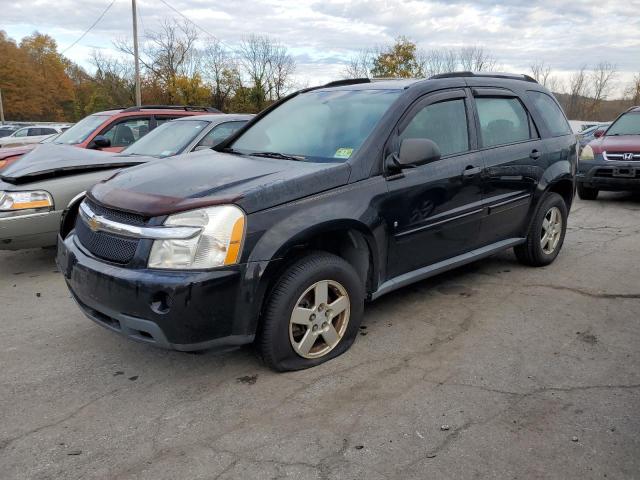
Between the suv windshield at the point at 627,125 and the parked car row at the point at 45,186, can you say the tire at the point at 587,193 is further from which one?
the parked car row at the point at 45,186

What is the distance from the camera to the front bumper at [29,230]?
5004 millimetres

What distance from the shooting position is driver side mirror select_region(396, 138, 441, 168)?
362 cm

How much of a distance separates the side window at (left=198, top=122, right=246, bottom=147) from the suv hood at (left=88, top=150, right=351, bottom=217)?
269 cm

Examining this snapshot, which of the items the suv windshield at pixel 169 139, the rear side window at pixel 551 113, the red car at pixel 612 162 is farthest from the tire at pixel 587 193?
the suv windshield at pixel 169 139

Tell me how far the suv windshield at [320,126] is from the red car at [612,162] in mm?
5880

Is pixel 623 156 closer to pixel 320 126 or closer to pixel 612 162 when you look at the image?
pixel 612 162

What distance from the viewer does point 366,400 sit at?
9.89 feet

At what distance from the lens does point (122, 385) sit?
10.6 feet

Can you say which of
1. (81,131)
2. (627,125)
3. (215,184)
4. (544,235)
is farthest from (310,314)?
(627,125)

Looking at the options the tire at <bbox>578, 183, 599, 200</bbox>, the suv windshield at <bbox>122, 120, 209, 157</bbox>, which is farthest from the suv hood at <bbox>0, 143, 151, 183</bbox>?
the tire at <bbox>578, 183, 599, 200</bbox>

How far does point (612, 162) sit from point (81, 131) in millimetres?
8337

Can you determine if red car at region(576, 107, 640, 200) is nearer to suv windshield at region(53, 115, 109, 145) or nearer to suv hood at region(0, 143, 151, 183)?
suv hood at region(0, 143, 151, 183)

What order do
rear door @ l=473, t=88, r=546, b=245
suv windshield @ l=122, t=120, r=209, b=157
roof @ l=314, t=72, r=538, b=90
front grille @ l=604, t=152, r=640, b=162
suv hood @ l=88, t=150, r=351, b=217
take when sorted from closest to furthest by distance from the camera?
1. suv hood @ l=88, t=150, r=351, b=217
2. roof @ l=314, t=72, r=538, b=90
3. rear door @ l=473, t=88, r=546, b=245
4. suv windshield @ l=122, t=120, r=209, b=157
5. front grille @ l=604, t=152, r=640, b=162

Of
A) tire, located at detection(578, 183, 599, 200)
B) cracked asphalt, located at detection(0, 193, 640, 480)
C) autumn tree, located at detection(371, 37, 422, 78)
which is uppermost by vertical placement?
autumn tree, located at detection(371, 37, 422, 78)
